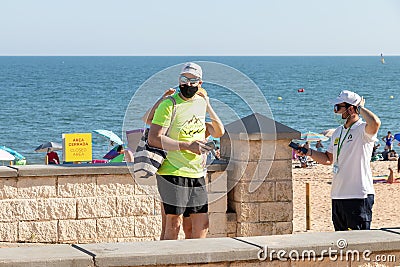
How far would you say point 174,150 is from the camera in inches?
260

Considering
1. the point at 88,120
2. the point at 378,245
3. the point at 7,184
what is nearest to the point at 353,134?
the point at 378,245

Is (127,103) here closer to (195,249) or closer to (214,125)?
(214,125)

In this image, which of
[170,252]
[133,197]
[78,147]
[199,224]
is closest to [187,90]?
[199,224]

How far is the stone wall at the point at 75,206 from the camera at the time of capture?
8.56 metres

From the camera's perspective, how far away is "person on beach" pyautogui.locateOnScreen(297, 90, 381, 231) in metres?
6.76

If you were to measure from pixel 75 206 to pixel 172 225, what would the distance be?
2.21 metres

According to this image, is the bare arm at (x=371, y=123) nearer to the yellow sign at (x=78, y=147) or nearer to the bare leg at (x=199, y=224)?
the bare leg at (x=199, y=224)

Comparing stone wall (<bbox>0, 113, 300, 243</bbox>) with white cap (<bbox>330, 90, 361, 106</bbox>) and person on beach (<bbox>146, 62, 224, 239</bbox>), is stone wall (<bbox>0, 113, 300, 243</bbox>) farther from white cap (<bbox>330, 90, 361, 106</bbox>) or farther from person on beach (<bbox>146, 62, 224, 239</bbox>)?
white cap (<bbox>330, 90, 361, 106</bbox>)

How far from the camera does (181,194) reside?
6684 mm

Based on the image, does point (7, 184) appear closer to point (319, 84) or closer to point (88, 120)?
point (88, 120)

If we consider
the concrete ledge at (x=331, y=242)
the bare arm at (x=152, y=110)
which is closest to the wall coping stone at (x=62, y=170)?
the bare arm at (x=152, y=110)

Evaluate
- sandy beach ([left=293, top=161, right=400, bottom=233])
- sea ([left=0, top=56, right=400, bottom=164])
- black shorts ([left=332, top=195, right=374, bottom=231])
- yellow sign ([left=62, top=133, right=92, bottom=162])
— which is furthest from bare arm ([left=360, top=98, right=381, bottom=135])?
yellow sign ([left=62, top=133, right=92, bottom=162])

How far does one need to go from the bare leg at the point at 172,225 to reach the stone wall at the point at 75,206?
2064mm

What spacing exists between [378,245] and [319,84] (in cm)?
11820
